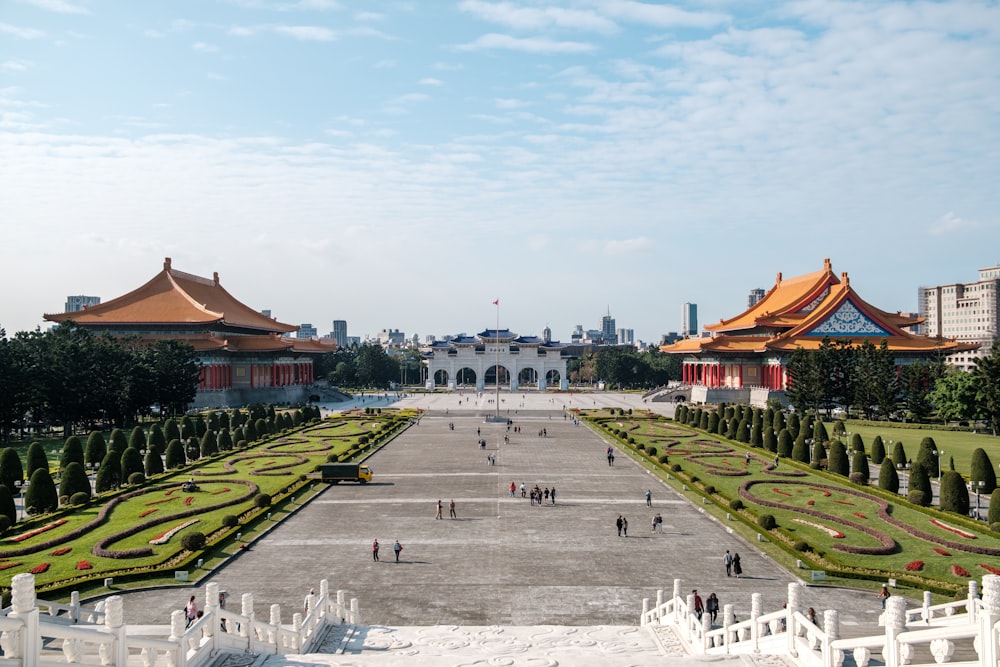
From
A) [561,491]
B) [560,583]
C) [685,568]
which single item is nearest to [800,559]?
[685,568]

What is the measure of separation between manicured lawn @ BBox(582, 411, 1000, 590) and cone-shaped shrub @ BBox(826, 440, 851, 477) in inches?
26.0

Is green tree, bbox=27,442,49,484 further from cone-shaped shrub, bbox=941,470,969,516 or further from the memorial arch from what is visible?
the memorial arch

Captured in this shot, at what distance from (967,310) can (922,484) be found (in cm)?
14828

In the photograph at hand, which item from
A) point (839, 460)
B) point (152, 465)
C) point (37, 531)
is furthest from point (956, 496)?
point (152, 465)

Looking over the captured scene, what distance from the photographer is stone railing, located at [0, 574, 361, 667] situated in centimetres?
888

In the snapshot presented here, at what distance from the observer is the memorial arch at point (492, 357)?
5064 inches

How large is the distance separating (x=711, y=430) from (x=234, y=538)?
41664 millimetres

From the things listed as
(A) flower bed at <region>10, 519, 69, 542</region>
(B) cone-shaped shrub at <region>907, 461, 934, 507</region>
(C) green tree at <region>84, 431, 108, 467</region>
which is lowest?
(A) flower bed at <region>10, 519, 69, 542</region>

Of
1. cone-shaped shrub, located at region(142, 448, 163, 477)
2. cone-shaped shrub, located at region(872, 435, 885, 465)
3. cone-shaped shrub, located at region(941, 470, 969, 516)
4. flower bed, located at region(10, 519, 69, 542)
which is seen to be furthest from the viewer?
cone-shaped shrub, located at region(872, 435, 885, 465)

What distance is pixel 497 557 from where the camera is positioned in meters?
24.8

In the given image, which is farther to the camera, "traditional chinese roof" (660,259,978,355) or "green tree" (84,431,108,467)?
"traditional chinese roof" (660,259,978,355)

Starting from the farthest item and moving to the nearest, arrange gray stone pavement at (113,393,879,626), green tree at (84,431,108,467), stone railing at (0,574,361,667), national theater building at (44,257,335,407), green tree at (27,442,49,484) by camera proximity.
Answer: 1. national theater building at (44,257,335,407)
2. green tree at (84,431,108,467)
3. green tree at (27,442,49,484)
4. gray stone pavement at (113,393,879,626)
5. stone railing at (0,574,361,667)

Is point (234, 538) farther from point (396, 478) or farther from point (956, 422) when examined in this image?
point (956, 422)

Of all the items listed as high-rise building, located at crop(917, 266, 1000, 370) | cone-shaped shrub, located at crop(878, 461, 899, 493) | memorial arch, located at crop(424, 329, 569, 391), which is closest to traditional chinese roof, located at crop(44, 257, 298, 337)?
memorial arch, located at crop(424, 329, 569, 391)
